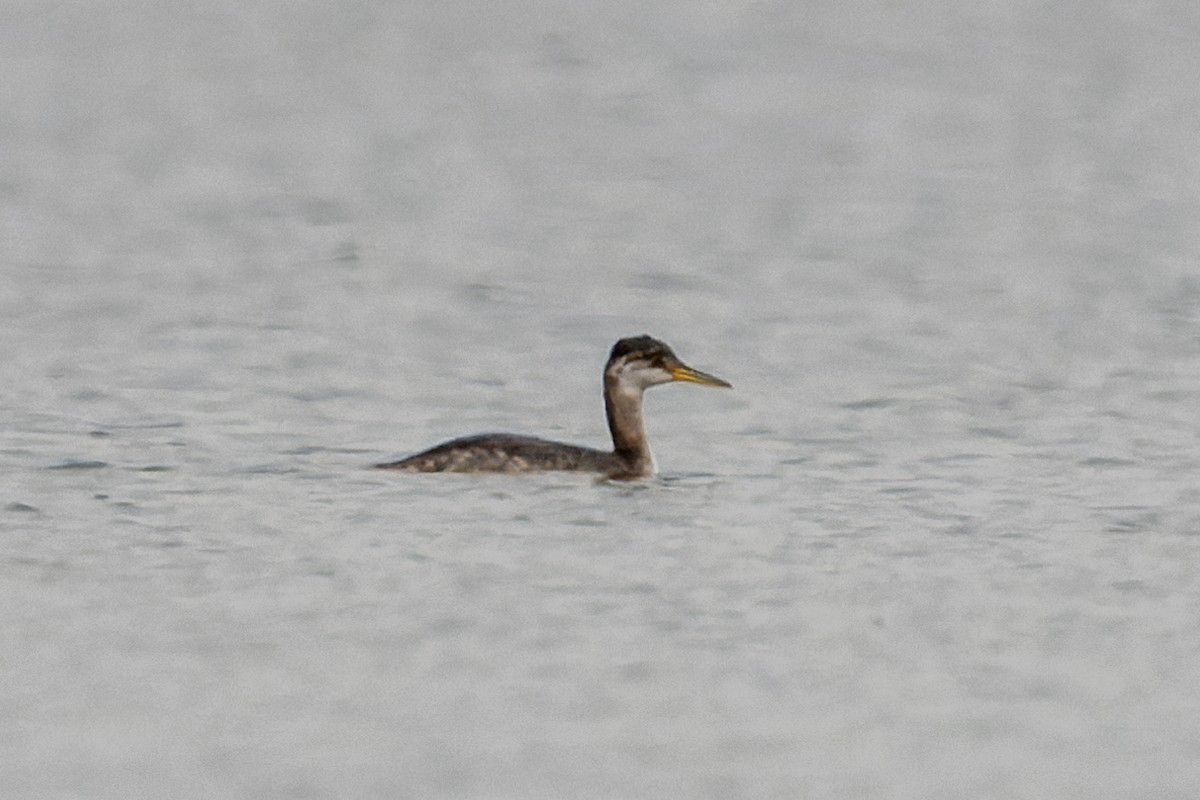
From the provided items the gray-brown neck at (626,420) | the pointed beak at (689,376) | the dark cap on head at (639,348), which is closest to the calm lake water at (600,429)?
the gray-brown neck at (626,420)

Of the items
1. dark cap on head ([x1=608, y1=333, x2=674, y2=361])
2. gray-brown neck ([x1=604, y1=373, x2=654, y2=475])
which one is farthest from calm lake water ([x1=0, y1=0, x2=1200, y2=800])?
dark cap on head ([x1=608, y1=333, x2=674, y2=361])

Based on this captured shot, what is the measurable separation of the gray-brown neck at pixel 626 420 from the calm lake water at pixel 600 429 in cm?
27

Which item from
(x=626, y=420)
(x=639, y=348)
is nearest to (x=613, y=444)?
(x=626, y=420)

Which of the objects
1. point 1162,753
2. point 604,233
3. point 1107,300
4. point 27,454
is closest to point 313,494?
point 27,454

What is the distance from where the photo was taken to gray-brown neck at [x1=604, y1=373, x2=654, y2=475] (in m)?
16.9

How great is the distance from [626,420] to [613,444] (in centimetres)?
31

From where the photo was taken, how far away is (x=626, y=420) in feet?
55.9

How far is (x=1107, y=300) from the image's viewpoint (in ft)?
79.0

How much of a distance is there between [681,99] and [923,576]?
25631 mm

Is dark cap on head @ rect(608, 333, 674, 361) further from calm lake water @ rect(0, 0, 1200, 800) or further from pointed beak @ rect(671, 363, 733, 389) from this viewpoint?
calm lake water @ rect(0, 0, 1200, 800)

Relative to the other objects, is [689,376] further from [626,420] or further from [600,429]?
[600,429]

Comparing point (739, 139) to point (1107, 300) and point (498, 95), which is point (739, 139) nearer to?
point (498, 95)

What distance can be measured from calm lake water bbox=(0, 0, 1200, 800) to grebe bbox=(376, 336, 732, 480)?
1.02 feet

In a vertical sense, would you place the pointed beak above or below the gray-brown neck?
above
